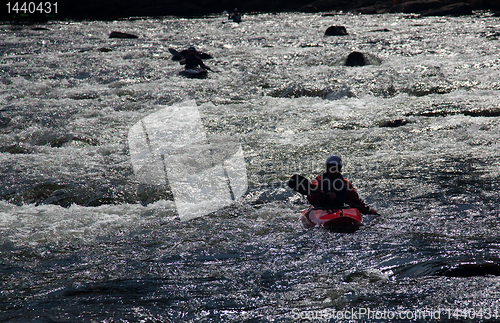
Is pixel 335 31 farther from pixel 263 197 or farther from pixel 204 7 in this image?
pixel 204 7

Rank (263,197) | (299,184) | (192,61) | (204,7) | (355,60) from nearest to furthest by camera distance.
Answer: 1. (299,184)
2. (263,197)
3. (192,61)
4. (355,60)
5. (204,7)

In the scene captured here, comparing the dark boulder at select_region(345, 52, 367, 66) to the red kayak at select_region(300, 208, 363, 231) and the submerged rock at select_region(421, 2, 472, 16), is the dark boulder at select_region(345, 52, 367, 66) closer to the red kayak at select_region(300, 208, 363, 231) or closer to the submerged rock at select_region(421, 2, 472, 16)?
the red kayak at select_region(300, 208, 363, 231)

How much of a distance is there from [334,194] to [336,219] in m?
0.41

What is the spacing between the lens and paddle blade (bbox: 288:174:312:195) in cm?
590

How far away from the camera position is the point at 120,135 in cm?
985

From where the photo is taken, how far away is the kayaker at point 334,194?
612 cm

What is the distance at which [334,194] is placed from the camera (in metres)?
6.09

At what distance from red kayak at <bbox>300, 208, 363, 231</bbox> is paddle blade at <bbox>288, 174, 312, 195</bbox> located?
306mm

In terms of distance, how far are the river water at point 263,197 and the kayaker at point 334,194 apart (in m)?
0.32

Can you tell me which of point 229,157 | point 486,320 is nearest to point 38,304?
point 486,320

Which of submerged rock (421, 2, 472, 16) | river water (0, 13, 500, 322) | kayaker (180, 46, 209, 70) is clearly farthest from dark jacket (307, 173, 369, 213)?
submerged rock (421, 2, 472, 16)

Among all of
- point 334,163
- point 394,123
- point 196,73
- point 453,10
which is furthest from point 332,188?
point 453,10

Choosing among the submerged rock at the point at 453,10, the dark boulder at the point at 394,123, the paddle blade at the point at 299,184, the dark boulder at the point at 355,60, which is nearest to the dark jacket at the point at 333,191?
the paddle blade at the point at 299,184

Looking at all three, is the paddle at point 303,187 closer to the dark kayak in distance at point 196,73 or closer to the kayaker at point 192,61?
the dark kayak in distance at point 196,73
